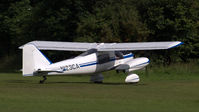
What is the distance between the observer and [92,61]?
20906 millimetres

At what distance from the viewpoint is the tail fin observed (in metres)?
19.2

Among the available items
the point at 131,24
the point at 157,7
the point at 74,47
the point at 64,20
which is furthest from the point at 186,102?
the point at 64,20

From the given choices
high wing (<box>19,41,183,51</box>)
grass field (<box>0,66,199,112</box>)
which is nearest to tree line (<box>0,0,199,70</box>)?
high wing (<box>19,41,183,51</box>)

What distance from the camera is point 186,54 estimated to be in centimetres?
3481

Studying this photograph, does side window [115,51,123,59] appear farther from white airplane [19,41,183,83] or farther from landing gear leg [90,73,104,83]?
landing gear leg [90,73,104,83]

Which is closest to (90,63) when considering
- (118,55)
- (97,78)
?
(97,78)

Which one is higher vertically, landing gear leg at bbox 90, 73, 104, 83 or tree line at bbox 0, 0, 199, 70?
tree line at bbox 0, 0, 199, 70

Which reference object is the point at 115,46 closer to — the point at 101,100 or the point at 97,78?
the point at 97,78

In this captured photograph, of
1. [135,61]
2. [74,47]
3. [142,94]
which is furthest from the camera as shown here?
[74,47]

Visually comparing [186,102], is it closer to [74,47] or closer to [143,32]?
Answer: [74,47]

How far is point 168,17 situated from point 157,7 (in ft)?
4.00

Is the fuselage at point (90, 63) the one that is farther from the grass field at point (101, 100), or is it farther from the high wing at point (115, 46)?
the grass field at point (101, 100)

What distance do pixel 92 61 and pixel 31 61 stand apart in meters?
3.04

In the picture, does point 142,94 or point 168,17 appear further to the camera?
point 168,17
